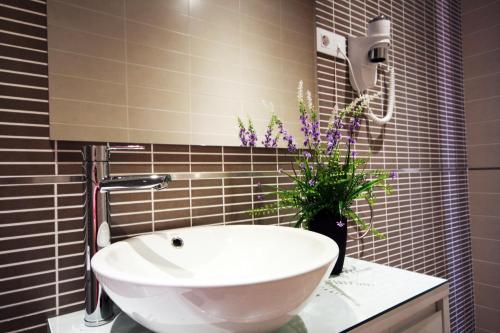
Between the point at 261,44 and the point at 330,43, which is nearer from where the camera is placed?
the point at 261,44

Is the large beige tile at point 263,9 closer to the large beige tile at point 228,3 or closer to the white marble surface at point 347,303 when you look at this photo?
the large beige tile at point 228,3

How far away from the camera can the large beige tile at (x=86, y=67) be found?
2.14 feet

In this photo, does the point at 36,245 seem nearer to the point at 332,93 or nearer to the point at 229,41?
the point at 229,41

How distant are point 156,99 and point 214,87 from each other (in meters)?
0.19

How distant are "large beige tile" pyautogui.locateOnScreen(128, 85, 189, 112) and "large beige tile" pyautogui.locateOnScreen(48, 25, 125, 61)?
9 centimetres

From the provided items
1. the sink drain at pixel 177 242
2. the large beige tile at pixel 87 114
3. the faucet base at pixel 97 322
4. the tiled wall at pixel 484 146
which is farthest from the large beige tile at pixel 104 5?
the tiled wall at pixel 484 146

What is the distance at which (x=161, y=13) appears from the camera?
80cm

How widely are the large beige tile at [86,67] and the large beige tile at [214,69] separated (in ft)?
0.67

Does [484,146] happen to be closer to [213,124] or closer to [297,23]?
[297,23]

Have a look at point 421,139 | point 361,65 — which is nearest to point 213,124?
point 361,65

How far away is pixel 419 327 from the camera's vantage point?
671 mm

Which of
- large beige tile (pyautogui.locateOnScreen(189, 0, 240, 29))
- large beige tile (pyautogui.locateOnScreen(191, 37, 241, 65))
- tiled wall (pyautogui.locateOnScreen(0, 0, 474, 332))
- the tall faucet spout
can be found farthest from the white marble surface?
large beige tile (pyautogui.locateOnScreen(189, 0, 240, 29))

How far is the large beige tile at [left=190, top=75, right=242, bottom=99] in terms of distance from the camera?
0.85m

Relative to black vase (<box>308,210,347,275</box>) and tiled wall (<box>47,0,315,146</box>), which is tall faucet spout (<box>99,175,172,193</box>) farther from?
black vase (<box>308,210,347,275</box>)
